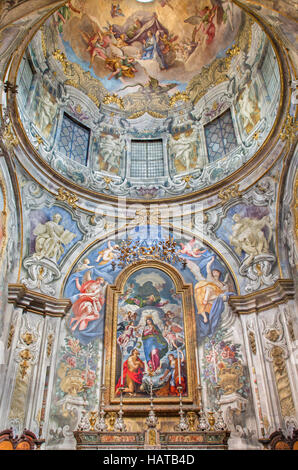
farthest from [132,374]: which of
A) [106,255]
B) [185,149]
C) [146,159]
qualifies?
[185,149]

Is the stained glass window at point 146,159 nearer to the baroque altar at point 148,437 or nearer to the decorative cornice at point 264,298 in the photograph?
the decorative cornice at point 264,298

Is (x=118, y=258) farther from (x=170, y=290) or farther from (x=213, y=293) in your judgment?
(x=213, y=293)

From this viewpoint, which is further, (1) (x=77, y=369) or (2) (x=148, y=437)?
(1) (x=77, y=369)

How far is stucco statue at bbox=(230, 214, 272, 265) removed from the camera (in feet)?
39.5

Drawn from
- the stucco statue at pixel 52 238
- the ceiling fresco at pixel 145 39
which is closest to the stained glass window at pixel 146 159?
the ceiling fresco at pixel 145 39

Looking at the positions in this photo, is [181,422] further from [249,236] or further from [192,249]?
[249,236]

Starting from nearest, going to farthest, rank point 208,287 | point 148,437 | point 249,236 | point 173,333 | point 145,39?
point 148,437
point 173,333
point 208,287
point 249,236
point 145,39

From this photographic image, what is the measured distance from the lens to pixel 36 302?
11.2m

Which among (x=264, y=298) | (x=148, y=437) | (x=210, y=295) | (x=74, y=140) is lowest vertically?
(x=148, y=437)

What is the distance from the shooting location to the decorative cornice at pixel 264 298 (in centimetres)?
1041

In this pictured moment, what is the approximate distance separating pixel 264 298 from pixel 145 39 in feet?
41.8

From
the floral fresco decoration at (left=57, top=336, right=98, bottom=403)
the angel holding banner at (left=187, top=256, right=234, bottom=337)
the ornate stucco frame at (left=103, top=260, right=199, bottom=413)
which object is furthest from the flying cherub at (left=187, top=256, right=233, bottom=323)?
the floral fresco decoration at (left=57, top=336, right=98, bottom=403)

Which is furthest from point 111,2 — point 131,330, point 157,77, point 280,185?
point 131,330

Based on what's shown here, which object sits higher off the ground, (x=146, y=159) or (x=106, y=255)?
(x=146, y=159)
